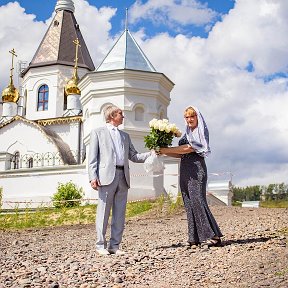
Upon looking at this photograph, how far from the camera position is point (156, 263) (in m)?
5.18

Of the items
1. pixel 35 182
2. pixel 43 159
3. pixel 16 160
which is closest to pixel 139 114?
pixel 35 182

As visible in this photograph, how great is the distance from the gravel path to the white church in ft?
31.1

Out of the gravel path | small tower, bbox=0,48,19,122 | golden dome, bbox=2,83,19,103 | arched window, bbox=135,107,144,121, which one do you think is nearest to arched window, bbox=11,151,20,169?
small tower, bbox=0,48,19,122

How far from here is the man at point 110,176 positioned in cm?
599

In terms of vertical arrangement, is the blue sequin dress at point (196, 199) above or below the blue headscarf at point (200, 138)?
below

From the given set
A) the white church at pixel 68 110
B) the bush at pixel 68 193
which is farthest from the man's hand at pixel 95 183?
the bush at pixel 68 193

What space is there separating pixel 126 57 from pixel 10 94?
16736mm

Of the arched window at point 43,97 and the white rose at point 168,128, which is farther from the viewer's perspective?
the arched window at point 43,97

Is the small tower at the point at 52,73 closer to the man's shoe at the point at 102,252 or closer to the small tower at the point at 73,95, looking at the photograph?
the small tower at the point at 73,95

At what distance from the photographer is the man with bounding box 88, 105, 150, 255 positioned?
19.6 feet

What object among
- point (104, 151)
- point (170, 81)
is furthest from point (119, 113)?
point (170, 81)

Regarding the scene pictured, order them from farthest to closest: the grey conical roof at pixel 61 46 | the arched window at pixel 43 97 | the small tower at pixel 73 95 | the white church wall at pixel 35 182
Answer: the grey conical roof at pixel 61 46 < the arched window at pixel 43 97 < the small tower at pixel 73 95 < the white church wall at pixel 35 182

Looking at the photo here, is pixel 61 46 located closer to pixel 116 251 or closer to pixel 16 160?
pixel 16 160

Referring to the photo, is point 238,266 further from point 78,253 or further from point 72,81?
point 72,81
